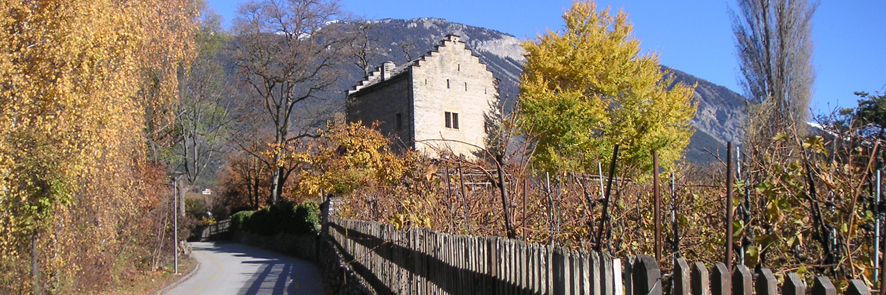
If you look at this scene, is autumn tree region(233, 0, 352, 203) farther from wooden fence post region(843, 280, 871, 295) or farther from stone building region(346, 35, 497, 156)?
wooden fence post region(843, 280, 871, 295)

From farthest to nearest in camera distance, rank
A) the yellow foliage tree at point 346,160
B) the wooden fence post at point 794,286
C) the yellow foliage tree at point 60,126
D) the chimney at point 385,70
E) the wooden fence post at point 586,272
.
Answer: the chimney at point 385,70, the yellow foliage tree at point 346,160, the yellow foliage tree at point 60,126, the wooden fence post at point 586,272, the wooden fence post at point 794,286

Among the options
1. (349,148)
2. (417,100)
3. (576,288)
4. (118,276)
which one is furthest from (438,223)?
(417,100)

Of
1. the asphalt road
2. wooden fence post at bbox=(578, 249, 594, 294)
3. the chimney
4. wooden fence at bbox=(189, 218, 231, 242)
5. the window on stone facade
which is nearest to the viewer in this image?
wooden fence post at bbox=(578, 249, 594, 294)

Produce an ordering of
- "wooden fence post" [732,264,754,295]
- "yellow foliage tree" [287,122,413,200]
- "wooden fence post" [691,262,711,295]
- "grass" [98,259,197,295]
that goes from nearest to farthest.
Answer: "wooden fence post" [732,264,754,295] → "wooden fence post" [691,262,711,295] → "grass" [98,259,197,295] → "yellow foliage tree" [287,122,413,200]

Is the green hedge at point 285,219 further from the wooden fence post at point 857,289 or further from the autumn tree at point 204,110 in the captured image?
the wooden fence post at point 857,289

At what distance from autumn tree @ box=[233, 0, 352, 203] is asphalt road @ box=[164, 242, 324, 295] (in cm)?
911

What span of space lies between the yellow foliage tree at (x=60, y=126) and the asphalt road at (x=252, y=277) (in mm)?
5058

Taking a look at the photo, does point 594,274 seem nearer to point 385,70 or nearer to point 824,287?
point 824,287

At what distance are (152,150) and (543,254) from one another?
3509 centimetres

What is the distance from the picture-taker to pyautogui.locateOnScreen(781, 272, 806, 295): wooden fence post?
191 cm

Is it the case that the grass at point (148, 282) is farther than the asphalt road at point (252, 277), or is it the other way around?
the asphalt road at point (252, 277)

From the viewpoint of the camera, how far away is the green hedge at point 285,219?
107ft

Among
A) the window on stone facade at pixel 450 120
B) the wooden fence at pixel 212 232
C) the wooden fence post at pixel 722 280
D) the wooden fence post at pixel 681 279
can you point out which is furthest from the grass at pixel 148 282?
the wooden fence at pixel 212 232

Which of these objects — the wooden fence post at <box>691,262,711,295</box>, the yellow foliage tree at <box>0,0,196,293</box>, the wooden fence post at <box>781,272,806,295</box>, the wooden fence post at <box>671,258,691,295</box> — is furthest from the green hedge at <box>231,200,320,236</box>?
the wooden fence post at <box>781,272,806,295</box>
